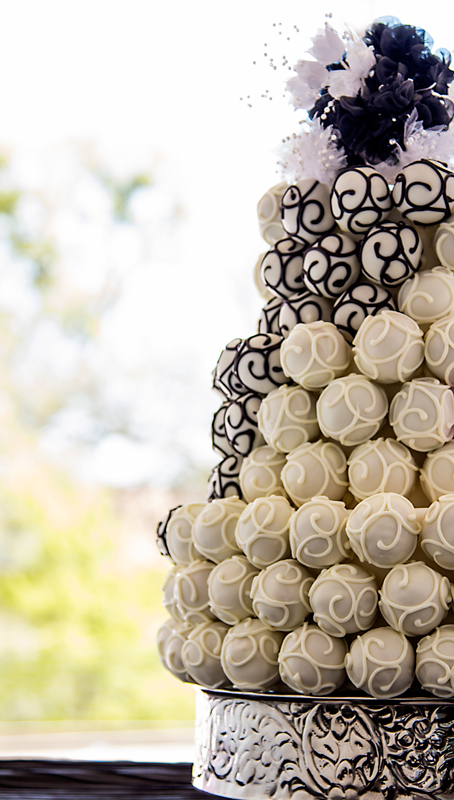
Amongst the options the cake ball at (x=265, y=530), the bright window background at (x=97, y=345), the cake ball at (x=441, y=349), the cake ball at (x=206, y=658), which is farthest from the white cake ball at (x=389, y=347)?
the bright window background at (x=97, y=345)

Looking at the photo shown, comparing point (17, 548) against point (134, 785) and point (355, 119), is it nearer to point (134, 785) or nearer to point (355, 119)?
point (134, 785)

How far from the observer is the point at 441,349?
0.50 metres

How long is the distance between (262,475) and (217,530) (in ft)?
0.17

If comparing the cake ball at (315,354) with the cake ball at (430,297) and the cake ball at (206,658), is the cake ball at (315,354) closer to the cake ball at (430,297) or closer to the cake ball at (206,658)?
the cake ball at (430,297)

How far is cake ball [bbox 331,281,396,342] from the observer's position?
53 cm

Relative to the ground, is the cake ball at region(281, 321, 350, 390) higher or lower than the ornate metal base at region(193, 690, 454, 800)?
higher

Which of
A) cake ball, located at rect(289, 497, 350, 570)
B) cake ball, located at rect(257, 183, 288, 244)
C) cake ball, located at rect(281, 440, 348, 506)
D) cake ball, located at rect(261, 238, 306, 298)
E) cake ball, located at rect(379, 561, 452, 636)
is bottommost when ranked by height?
cake ball, located at rect(379, 561, 452, 636)

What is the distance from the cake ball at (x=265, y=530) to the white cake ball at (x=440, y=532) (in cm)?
9

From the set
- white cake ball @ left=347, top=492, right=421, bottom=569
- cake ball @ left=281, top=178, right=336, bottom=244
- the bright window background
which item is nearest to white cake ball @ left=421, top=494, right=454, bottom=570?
white cake ball @ left=347, top=492, right=421, bottom=569

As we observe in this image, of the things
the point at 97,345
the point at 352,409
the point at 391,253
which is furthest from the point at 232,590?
the point at 97,345

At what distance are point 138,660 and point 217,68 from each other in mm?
2509

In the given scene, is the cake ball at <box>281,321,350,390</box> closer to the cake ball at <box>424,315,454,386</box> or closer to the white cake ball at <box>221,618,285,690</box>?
the cake ball at <box>424,315,454,386</box>

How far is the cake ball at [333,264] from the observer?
541 mm

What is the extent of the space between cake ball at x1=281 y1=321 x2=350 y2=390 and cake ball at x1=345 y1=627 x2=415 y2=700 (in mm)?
172
